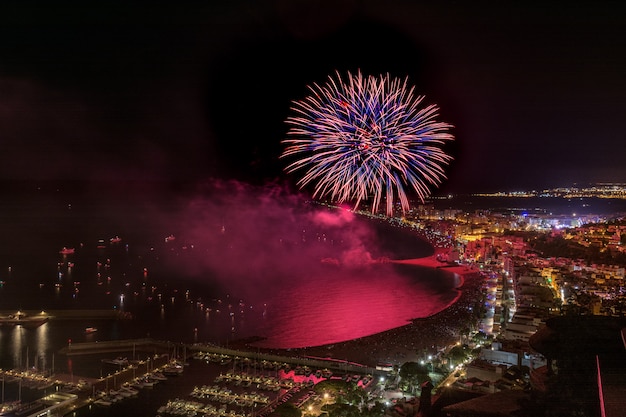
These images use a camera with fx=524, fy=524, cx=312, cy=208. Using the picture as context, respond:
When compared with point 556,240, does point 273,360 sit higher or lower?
lower

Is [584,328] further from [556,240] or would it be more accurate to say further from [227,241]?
[227,241]

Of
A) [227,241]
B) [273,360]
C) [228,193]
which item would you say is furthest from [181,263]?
[228,193]

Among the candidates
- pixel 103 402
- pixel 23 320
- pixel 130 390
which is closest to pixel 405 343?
pixel 130 390

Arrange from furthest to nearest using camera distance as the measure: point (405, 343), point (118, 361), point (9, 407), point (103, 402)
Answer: point (405, 343) → point (118, 361) → point (103, 402) → point (9, 407)

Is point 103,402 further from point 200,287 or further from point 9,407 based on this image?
point 200,287

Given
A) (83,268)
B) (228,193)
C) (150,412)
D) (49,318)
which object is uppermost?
(228,193)
